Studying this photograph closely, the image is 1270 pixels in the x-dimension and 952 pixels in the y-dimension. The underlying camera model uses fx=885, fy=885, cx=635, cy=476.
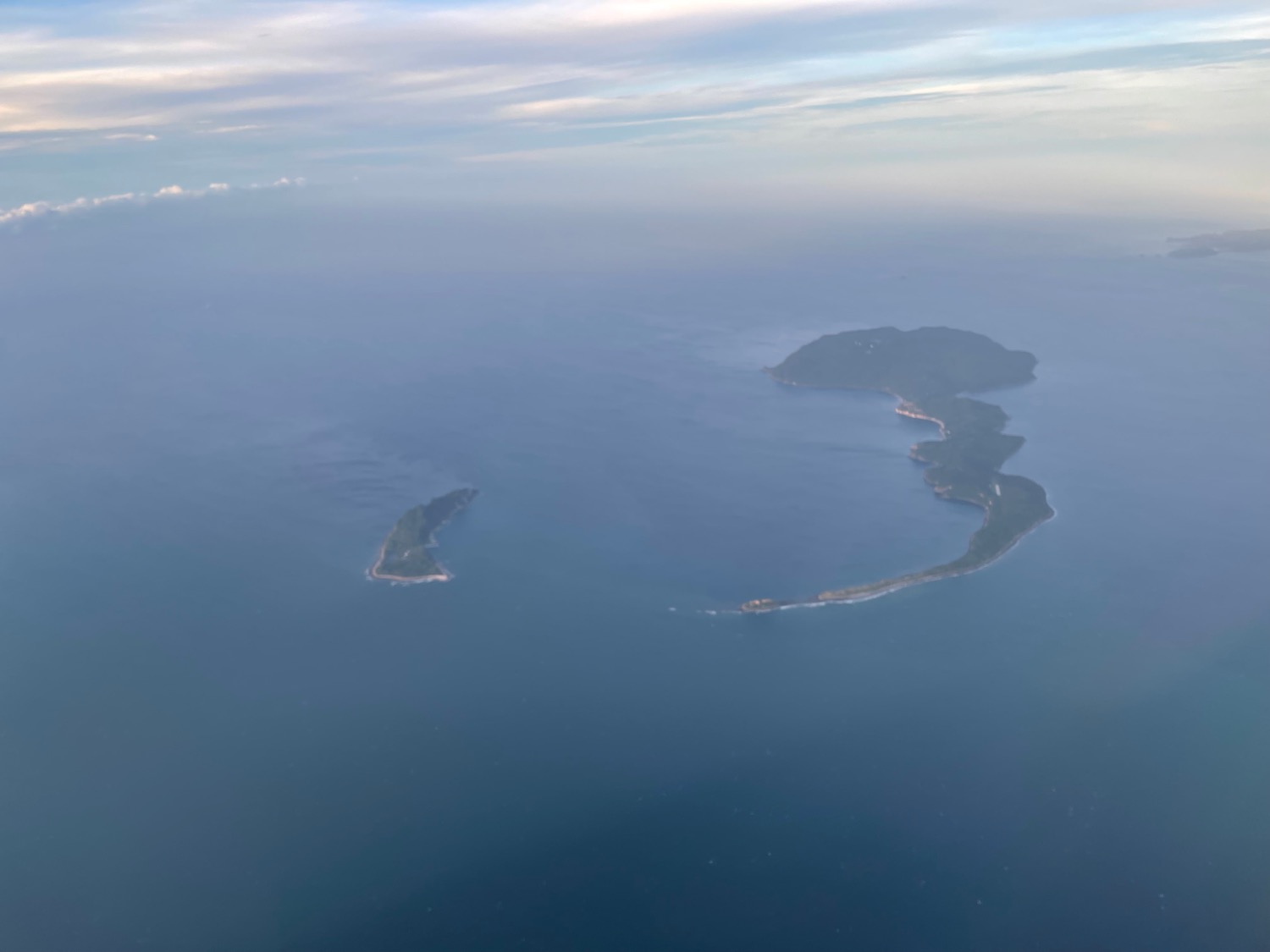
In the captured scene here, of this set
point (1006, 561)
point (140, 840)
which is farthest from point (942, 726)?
point (140, 840)

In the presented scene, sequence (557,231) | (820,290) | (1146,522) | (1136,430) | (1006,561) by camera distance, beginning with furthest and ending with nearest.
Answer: (557,231)
(820,290)
(1136,430)
(1146,522)
(1006,561)

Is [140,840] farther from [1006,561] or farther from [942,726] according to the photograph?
[1006,561]

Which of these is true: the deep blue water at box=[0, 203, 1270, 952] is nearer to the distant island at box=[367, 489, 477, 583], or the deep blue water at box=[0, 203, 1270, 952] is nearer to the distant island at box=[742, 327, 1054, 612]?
the distant island at box=[367, 489, 477, 583]

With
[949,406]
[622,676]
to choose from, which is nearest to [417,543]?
[622,676]

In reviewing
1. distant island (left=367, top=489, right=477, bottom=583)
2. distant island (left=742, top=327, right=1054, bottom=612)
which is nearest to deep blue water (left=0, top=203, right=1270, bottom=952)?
distant island (left=367, top=489, right=477, bottom=583)

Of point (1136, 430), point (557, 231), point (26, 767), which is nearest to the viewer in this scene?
point (26, 767)

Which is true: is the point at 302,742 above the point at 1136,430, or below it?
above

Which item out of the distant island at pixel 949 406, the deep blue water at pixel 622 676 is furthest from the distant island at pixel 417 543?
the distant island at pixel 949 406
